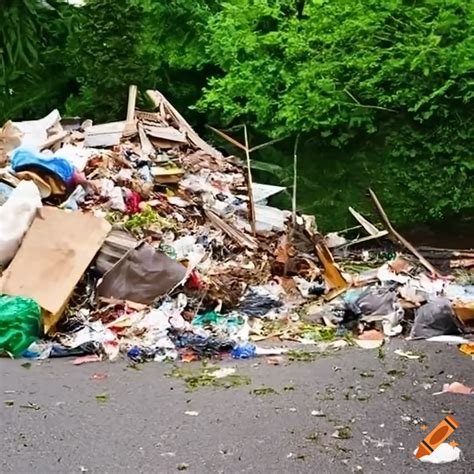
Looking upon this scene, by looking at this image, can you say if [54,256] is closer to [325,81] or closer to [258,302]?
[258,302]

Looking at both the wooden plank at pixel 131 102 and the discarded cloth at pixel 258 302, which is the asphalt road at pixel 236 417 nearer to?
the discarded cloth at pixel 258 302

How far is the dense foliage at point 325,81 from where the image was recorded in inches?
446

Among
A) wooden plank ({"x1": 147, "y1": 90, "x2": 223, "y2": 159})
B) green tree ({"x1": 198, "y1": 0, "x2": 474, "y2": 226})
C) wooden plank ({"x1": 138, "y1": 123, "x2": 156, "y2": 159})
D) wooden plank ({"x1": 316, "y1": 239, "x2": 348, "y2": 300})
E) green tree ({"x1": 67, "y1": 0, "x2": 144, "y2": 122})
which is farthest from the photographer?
green tree ({"x1": 67, "y1": 0, "x2": 144, "y2": 122})

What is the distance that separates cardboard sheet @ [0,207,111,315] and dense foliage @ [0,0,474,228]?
5.82 m

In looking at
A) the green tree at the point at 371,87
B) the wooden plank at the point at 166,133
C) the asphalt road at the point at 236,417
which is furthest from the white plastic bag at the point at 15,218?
the green tree at the point at 371,87

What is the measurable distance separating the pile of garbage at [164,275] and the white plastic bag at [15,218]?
1cm

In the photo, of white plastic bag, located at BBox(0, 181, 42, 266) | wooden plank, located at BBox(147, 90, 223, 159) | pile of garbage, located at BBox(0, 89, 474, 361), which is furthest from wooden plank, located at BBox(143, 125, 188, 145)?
white plastic bag, located at BBox(0, 181, 42, 266)

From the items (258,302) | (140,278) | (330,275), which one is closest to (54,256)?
(140,278)

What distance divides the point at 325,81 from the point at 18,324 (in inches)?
296

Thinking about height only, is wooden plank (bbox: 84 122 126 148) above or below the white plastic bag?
below

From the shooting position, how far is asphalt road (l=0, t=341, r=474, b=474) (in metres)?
3.49

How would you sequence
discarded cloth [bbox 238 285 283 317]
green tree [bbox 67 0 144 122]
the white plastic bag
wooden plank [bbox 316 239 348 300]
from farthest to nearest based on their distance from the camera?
green tree [bbox 67 0 144 122] → wooden plank [bbox 316 239 348 300] → discarded cloth [bbox 238 285 283 317] → the white plastic bag

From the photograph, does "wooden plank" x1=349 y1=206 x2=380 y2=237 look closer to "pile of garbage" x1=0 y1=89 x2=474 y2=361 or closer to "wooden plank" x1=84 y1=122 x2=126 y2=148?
"pile of garbage" x1=0 y1=89 x2=474 y2=361

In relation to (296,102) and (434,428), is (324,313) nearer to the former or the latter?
(434,428)
